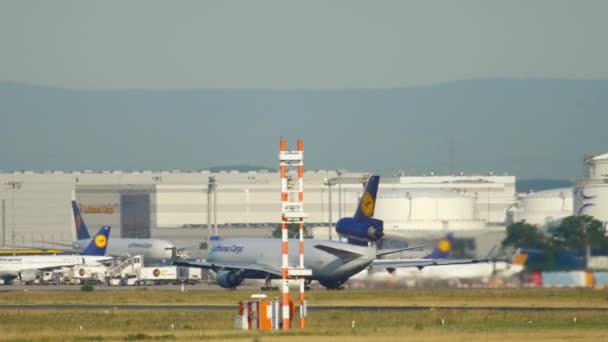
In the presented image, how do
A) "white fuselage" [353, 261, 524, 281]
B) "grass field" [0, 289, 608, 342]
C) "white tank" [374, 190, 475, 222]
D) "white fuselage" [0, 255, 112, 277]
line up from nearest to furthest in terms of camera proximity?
1. "grass field" [0, 289, 608, 342]
2. "white fuselage" [353, 261, 524, 281]
3. "white fuselage" [0, 255, 112, 277]
4. "white tank" [374, 190, 475, 222]

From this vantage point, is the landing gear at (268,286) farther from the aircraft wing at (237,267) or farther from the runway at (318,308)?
the runway at (318,308)

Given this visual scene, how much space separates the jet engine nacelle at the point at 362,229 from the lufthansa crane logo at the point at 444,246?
5.44 meters

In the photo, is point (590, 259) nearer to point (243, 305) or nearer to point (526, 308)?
point (526, 308)

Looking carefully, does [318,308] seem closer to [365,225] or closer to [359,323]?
[359,323]

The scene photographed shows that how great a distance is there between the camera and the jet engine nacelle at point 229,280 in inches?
3939

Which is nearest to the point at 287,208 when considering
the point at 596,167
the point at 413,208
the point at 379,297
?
the point at 379,297

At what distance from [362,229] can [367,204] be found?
89.1 inches

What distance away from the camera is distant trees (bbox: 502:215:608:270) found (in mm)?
89750

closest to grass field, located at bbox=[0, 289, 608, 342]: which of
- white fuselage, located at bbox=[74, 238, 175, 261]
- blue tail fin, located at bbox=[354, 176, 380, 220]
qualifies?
blue tail fin, located at bbox=[354, 176, 380, 220]

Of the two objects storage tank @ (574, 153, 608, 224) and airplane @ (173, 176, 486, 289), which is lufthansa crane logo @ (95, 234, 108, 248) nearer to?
airplane @ (173, 176, 486, 289)

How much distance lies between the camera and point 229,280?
10006 centimetres

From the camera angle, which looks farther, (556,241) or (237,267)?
(237,267)

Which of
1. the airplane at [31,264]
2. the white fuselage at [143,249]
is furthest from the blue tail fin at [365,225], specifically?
the white fuselage at [143,249]

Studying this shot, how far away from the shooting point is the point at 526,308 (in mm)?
68375
